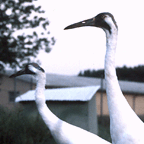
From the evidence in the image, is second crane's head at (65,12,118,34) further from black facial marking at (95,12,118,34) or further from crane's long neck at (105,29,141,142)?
crane's long neck at (105,29,141,142)

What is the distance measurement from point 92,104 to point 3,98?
4.51m

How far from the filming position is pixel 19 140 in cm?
546

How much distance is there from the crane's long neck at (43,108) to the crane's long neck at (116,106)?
1.58 metres

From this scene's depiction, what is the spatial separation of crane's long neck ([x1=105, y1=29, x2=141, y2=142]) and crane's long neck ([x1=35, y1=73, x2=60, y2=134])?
62.3 inches

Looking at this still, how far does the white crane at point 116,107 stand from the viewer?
2.47 meters

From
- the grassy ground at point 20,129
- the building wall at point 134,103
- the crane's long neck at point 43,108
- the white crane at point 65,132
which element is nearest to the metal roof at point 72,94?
the grassy ground at point 20,129

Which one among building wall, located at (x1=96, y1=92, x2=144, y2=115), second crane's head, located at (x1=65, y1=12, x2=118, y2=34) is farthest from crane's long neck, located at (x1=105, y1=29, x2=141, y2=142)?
building wall, located at (x1=96, y1=92, x2=144, y2=115)

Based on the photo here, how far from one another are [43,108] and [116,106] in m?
1.84

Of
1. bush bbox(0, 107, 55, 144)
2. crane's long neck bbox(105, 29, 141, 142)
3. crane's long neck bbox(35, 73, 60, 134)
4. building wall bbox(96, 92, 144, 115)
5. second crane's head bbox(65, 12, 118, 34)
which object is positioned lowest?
building wall bbox(96, 92, 144, 115)

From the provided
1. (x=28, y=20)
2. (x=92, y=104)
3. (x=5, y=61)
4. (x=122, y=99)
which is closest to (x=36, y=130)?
(x=92, y=104)

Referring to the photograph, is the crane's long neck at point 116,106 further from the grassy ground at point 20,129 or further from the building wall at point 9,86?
the building wall at point 9,86

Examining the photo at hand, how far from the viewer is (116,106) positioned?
8.35 ft

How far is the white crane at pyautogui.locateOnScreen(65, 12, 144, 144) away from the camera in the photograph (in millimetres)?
2467

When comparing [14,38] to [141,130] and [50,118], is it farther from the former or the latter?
[141,130]
